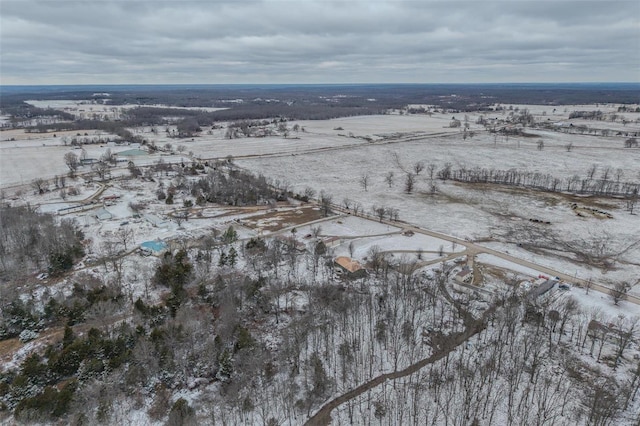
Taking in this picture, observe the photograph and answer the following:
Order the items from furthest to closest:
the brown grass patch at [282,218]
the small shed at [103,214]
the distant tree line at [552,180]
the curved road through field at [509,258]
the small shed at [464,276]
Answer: the distant tree line at [552,180] → the small shed at [103,214] → the brown grass patch at [282,218] → the small shed at [464,276] → the curved road through field at [509,258]

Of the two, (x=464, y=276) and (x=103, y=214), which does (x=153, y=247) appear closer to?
(x=103, y=214)

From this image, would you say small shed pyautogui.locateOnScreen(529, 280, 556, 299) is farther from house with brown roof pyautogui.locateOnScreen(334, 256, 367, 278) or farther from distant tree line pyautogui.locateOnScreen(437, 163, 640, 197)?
distant tree line pyautogui.locateOnScreen(437, 163, 640, 197)

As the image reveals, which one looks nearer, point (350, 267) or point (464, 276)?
point (464, 276)

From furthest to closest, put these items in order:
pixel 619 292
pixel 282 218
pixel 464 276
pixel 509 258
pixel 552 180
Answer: pixel 552 180, pixel 282 218, pixel 509 258, pixel 464 276, pixel 619 292

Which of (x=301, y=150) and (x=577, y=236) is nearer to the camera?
(x=577, y=236)

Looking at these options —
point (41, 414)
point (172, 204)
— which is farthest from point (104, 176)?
point (41, 414)

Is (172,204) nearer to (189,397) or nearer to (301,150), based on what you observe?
(189,397)

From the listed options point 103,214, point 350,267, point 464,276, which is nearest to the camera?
point 464,276

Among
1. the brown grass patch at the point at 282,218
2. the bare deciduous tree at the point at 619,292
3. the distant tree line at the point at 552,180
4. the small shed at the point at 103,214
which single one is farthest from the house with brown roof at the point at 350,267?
the distant tree line at the point at 552,180

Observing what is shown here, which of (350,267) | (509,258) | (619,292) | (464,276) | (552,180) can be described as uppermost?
(552,180)

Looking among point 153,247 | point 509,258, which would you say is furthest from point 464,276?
point 153,247

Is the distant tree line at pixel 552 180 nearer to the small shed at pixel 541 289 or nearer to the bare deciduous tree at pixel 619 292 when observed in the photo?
the bare deciduous tree at pixel 619 292
